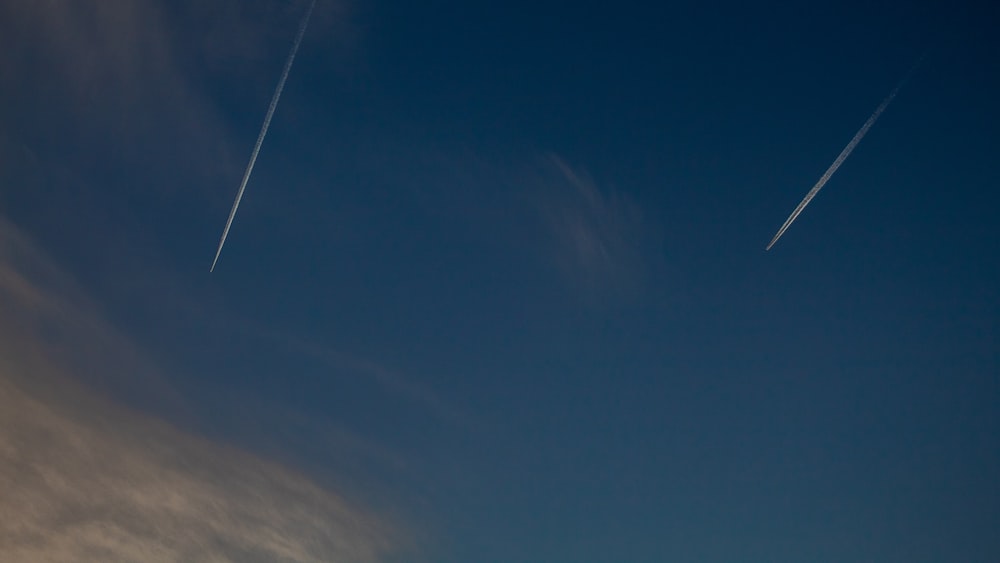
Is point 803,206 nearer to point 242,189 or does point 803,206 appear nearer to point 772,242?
point 772,242

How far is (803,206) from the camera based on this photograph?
32.8 m

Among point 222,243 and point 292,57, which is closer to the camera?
point 292,57

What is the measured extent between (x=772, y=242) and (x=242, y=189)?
102 ft

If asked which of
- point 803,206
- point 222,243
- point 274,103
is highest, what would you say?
point 274,103

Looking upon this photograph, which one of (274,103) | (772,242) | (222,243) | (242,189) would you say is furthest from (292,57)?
(772,242)

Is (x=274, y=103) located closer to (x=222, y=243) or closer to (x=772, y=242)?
(x=222, y=243)

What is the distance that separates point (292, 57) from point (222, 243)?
1206 cm

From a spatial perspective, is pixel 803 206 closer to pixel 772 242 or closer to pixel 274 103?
pixel 772 242

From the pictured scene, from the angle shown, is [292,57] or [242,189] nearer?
[292,57]

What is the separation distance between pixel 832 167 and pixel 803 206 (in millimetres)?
2533

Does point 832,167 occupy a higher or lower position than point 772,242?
higher

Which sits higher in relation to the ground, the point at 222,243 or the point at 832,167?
the point at 832,167

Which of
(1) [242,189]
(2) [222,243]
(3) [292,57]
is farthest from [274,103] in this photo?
(2) [222,243]

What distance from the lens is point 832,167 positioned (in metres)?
32.3
